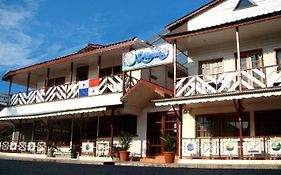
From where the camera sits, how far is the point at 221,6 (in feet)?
61.7

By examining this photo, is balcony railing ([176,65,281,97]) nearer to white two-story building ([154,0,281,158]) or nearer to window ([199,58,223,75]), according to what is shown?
white two-story building ([154,0,281,158])

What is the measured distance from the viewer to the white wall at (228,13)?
1744 centimetres

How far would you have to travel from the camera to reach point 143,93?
1892 cm

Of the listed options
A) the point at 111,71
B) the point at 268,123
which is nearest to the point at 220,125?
the point at 268,123

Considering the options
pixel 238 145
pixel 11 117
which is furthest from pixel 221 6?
pixel 11 117

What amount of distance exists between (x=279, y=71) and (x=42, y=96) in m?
15.1

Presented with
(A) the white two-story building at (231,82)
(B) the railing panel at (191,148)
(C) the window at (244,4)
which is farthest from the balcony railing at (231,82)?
(C) the window at (244,4)

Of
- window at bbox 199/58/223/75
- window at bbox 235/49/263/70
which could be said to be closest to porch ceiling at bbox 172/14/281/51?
window at bbox 235/49/263/70

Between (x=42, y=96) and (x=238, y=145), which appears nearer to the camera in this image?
(x=238, y=145)

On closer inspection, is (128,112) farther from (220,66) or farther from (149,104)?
(220,66)

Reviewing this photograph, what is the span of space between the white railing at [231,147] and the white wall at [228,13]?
6.38m

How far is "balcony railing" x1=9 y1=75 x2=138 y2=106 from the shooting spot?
1966cm

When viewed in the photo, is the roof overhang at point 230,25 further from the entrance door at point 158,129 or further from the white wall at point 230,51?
the entrance door at point 158,129

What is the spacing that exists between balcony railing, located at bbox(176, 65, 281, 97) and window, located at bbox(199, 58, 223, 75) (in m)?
0.77
